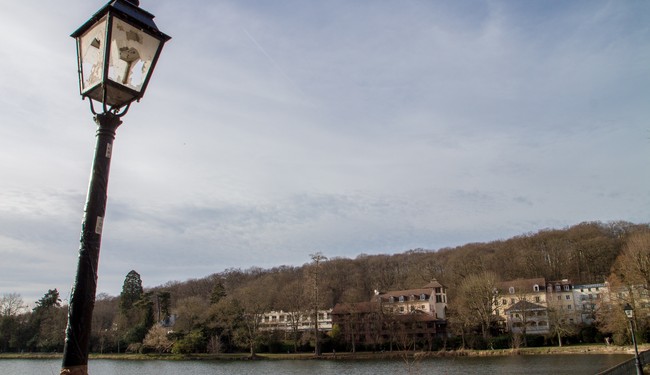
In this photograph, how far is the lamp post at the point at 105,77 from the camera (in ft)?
10.8

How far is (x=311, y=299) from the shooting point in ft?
196

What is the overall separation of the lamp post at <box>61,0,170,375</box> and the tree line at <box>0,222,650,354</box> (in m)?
48.7

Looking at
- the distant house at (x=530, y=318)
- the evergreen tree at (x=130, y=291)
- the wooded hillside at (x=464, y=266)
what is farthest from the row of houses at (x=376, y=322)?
the evergreen tree at (x=130, y=291)

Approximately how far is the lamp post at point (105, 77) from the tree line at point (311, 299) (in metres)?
48.7

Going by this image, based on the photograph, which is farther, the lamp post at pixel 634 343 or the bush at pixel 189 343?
the bush at pixel 189 343

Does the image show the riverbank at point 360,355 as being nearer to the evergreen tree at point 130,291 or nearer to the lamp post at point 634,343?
the evergreen tree at point 130,291

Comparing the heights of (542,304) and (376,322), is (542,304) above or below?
above

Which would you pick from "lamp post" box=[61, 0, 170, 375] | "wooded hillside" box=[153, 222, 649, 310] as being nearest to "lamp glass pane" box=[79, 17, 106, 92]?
"lamp post" box=[61, 0, 170, 375]

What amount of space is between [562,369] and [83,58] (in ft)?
120

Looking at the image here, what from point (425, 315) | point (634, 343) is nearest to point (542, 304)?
point (425, 315)

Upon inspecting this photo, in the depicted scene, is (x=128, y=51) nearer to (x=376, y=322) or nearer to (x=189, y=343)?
(x=376, y=322)

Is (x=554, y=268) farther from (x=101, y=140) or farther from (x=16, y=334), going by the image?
(x=101, y=140)

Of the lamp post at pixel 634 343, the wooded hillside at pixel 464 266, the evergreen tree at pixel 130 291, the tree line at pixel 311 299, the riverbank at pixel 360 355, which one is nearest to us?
the lamp post at pixel 634 343

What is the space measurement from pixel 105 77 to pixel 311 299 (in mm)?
58233
